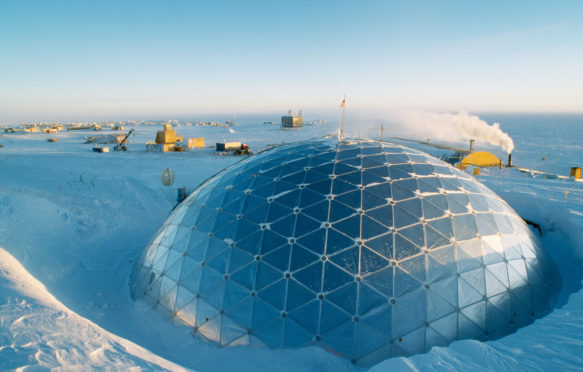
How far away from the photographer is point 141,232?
61.6 feet

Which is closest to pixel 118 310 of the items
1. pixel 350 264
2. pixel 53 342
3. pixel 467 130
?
pixel 53 342

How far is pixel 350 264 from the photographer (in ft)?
28.0

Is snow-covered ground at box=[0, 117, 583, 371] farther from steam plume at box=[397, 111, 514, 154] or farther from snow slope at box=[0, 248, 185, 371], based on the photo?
steam plume at box=[397, 111, 514, 154]

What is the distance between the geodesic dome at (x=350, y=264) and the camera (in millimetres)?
8180

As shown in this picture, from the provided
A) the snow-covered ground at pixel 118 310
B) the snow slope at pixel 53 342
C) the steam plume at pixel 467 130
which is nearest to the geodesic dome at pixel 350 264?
the snow-covered ground at pixel 118 310

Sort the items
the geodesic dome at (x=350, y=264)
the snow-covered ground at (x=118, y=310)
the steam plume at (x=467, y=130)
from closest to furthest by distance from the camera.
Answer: the snow-covered ground at (x=118, y=310)
the geodesic dome at (x=350, y=264)
the steam plume at (x=467, y=130)

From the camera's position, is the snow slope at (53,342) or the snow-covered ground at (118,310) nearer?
the snow slope at (53,342)

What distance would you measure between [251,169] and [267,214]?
3.19 meters

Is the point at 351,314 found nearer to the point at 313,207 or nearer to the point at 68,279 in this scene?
the point at 313,207

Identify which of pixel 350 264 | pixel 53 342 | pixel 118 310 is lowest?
pixel 118 310

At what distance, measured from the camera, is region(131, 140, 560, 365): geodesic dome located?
8.18 m

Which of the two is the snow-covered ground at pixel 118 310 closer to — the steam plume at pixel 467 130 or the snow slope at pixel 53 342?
the snow slope at pixel 53 342

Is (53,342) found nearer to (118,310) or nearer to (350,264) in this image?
(118,310)

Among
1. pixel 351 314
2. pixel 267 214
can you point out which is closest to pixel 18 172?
pixel 267 214
